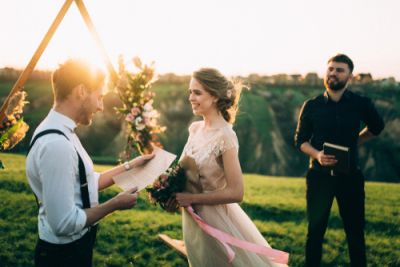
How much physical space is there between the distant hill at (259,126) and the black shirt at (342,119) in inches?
639

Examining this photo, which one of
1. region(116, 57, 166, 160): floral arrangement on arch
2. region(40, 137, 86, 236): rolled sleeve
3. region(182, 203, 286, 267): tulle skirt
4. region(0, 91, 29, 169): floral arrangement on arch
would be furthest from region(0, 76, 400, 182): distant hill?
region(40, 137, 86, 236): rolled sleeve

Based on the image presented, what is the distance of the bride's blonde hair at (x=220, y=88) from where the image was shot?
3.90 meters

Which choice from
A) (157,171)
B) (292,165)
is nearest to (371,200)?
(157,171)

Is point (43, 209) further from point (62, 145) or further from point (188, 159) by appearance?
point (188, 159)

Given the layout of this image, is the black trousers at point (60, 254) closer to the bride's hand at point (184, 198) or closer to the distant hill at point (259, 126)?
the bride's hand at point (184, 198)

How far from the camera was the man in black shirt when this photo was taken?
16.7ft

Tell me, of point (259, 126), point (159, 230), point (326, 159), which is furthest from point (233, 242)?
point (259, 126)

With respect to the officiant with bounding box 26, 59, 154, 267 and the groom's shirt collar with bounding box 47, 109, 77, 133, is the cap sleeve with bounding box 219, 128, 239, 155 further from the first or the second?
the groom's shirt collar with bounding box 47, 109, 77, 133

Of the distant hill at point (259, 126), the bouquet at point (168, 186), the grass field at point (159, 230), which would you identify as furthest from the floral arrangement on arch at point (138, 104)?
the distant hill at point (259, 126)

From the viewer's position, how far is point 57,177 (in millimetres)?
2408

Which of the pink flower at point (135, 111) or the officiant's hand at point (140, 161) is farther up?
the pink flower at point (135, 111)

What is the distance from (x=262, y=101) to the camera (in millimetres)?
26766

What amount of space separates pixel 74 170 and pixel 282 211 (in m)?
7.09

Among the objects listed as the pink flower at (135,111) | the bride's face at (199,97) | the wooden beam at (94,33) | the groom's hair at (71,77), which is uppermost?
the wooden beam at (94,33)
